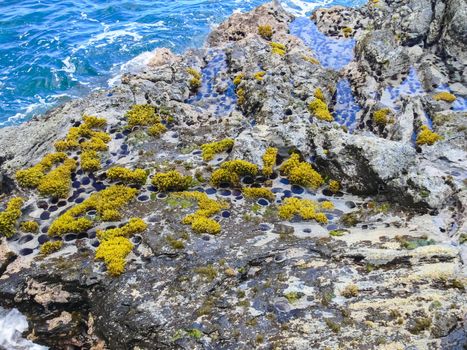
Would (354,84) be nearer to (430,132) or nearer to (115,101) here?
(430,132)

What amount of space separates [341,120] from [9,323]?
23.9 meters

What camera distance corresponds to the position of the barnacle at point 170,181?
21.0m

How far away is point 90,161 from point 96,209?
357cm

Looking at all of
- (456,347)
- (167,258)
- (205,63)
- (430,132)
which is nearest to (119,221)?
(167,258)

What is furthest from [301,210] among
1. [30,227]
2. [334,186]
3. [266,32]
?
[266,32]

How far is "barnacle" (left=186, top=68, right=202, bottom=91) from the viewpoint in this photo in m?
33.7

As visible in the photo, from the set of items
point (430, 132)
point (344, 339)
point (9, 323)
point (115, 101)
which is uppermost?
point (115, 101)

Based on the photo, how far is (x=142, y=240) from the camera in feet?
59.7

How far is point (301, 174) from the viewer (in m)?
21.4

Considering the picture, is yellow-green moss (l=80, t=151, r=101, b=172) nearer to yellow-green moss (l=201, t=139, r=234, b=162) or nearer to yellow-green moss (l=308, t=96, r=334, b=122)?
yellow-green moss (l=201, t=139, r=234, b=162)

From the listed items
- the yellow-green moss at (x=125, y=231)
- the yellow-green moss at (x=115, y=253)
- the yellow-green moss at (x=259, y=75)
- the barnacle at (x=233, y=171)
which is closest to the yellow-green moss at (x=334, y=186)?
the barnacle at (x=233, y=171)

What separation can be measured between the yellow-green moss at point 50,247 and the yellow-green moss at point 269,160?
9.92 meters

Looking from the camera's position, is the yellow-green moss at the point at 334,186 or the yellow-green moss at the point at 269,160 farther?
the yellow-green moss at the point at 269,160

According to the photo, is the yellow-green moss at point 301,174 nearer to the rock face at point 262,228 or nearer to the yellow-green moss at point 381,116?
the rock face at point 262,228
